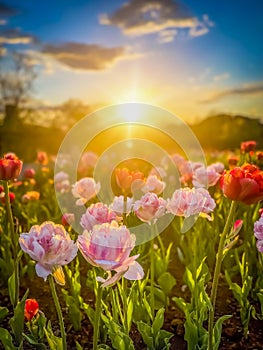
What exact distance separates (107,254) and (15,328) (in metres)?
0.67

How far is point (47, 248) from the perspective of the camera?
141 cm

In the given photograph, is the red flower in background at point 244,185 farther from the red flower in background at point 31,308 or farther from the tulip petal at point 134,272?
the red flower in background at point 31,308

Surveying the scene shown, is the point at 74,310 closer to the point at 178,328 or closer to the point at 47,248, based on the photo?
the point at 178,328

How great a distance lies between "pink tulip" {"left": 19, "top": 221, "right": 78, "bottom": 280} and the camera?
1405mm

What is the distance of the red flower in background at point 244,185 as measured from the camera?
60.0 inches

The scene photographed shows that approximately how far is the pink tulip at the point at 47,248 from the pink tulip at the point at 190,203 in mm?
682

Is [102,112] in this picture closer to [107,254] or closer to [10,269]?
[10,269]

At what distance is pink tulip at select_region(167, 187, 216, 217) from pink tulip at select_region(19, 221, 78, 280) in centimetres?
68

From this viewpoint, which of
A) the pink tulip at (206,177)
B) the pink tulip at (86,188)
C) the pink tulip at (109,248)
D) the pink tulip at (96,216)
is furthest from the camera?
the pink tulip at (206,177)

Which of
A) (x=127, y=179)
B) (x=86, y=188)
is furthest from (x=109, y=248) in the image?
(x=86, y=188)

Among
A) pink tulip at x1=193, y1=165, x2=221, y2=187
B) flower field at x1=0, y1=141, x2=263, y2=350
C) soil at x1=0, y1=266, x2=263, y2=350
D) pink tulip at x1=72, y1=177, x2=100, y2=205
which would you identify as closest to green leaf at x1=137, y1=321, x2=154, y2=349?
flower field at x1=0, y1=141, x2=263, y2=350

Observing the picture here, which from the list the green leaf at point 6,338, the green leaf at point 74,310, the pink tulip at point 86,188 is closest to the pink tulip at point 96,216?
the green leaf at point 6,338

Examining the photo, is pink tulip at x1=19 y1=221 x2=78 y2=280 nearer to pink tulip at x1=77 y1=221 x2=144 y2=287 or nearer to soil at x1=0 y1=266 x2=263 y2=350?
pink tulip at x1=77 y1=221 x2=144 y2=287

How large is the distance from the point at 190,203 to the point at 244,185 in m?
0.49
